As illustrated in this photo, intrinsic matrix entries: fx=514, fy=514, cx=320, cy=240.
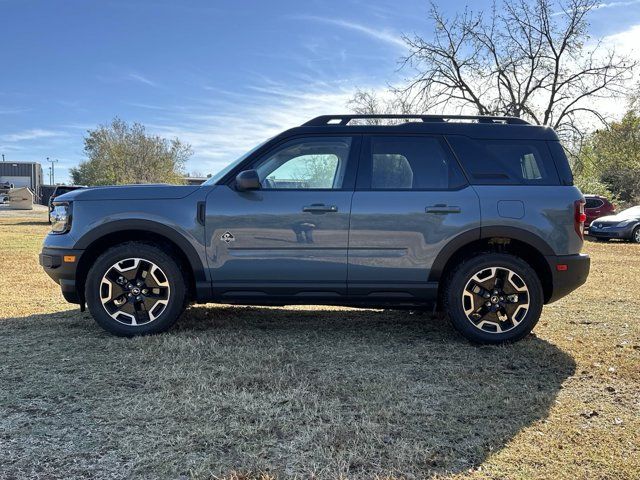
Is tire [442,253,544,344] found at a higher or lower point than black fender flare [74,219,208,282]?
lower

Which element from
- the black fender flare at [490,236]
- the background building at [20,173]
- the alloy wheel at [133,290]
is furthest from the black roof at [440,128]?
the background building at [20,173]

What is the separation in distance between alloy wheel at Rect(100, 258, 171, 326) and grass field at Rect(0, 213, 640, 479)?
0.85 ft

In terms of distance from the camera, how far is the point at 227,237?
14.6 ft

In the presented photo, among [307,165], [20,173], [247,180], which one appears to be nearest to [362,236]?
[307,165]

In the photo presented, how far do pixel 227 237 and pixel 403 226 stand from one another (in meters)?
1.52

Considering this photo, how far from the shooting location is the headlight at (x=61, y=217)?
14.9ft

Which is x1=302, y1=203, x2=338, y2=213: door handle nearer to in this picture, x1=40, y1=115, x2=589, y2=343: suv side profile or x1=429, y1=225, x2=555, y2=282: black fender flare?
x1=40, y1=115, x2=589, y2=343: suv side profile

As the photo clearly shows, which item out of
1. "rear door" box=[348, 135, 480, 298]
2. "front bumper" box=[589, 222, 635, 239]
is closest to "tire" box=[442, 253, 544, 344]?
"rear door" box=[348, 135, 480, 298]

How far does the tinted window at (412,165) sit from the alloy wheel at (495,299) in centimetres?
86

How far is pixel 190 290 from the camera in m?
4.62

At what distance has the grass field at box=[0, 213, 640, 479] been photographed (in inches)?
99.9

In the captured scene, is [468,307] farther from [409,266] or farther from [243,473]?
[243,473]

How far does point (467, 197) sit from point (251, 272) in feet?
6.48

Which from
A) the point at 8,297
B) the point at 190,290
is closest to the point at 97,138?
the point at 8,297
